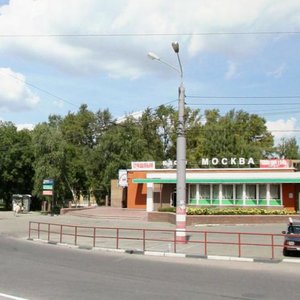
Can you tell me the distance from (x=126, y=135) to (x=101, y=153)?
14.8 ft

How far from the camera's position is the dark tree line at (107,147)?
59.4 m

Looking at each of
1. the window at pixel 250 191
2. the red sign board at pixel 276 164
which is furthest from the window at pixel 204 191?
the red sign board at pixel 276 164

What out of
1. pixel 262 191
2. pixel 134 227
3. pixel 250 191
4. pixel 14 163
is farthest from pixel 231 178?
pixel 14 163

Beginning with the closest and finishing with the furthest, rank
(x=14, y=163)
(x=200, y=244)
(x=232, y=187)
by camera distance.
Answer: (x=200, y=244), (x=232, y=187), (x=14, y=163)

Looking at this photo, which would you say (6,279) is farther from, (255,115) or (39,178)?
(255,115)

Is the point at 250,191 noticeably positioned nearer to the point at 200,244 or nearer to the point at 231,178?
the point at 231,178

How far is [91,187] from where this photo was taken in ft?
250

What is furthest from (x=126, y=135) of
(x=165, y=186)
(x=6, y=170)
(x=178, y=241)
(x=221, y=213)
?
(x=178, y=241)

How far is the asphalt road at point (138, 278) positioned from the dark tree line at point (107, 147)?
41.3 metres

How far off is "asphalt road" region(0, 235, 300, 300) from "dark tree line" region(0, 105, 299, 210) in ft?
135

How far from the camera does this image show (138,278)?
1300 cm

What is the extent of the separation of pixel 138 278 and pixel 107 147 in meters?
58.4

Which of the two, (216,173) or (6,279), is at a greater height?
(216,173)

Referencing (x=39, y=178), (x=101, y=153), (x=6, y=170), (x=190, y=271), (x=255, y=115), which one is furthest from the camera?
(x=255, y=115)
